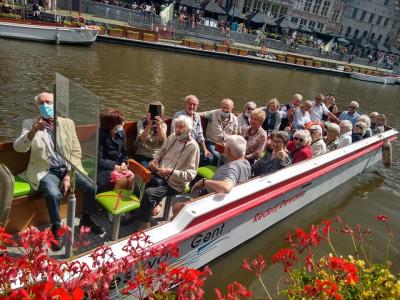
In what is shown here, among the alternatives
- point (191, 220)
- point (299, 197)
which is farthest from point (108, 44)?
point (191, 220)

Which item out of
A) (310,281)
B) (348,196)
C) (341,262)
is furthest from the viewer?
(348,196)

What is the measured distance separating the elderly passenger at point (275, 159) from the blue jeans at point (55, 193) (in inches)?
94.1

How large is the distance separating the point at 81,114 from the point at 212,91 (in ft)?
46.3

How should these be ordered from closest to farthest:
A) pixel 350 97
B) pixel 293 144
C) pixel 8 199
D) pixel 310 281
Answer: pixel 310 281, pixel 8 199, pixel 293 144, pixel 350 97

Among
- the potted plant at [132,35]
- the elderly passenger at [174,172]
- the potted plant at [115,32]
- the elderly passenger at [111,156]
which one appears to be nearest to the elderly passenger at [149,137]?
the elderly passenger at [111,156]

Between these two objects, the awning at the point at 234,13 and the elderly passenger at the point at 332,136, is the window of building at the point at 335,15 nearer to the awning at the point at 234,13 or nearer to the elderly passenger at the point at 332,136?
the awning at the point at 234,13

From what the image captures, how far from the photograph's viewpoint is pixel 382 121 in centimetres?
899

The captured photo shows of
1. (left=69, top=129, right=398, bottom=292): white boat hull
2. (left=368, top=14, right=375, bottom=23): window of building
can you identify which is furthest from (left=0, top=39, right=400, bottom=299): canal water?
(left=368, top=14, right=375, bottom=23): window of building

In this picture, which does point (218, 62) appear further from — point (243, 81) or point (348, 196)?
point (348, 196)

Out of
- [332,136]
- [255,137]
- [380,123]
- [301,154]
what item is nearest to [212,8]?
[380,123]

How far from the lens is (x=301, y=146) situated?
5312 mm

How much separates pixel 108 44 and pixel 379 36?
67.4m

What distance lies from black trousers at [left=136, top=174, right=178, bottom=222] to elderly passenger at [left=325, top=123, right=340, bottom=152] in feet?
12.4

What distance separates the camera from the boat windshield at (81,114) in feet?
6.93
